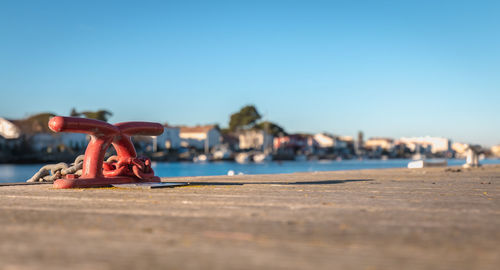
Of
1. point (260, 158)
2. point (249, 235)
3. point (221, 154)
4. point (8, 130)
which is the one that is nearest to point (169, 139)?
point (221, 154)

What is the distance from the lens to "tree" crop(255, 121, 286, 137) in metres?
176

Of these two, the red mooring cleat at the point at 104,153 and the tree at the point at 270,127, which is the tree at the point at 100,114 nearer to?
the tree at the point at 270,127

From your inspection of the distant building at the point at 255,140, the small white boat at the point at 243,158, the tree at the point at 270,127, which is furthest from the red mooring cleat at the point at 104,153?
the tree at the point at 270,127

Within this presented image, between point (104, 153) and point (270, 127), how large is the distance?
551ft

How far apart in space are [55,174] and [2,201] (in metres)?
5.82

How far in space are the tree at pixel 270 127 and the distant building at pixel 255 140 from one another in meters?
1.74

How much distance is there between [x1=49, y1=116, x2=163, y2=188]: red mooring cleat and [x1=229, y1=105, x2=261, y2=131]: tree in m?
163

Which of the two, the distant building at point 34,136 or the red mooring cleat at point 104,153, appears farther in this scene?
the distant building at point 34,136

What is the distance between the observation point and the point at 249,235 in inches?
193

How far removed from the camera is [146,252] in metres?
4.09

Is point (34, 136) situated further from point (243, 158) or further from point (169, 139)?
point (243, 158)

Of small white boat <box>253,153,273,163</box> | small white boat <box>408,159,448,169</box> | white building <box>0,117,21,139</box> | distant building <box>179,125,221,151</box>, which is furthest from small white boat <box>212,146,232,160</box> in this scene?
small white boat <box>408,159,448,169</box>

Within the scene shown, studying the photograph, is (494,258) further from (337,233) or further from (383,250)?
(337,233)

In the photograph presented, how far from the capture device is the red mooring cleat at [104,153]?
11.6m
